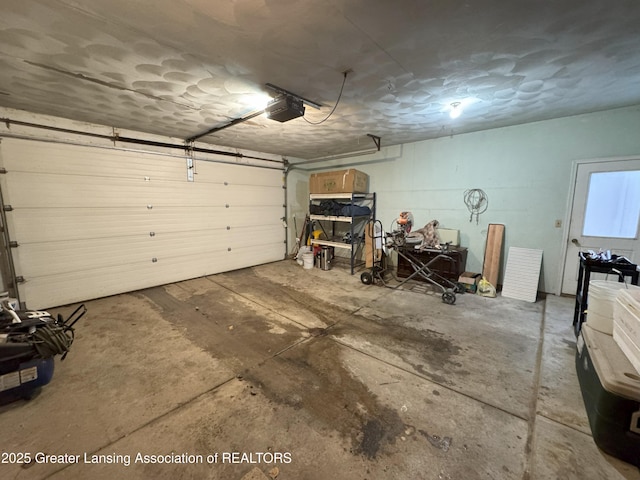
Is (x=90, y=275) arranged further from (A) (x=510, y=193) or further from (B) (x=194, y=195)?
(A) (x=510, y=193)

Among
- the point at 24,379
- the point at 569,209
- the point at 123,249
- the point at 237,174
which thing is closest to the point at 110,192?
the point at 123,249

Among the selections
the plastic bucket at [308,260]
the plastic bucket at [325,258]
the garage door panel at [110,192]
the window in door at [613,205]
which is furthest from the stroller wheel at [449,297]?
the garage door panel at [110,192]

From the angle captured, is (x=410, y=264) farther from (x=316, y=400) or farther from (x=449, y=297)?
(x=316, y=400)

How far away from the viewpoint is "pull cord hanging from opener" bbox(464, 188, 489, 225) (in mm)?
4301

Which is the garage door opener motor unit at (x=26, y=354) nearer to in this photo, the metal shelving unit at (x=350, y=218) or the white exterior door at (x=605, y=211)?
the metal shelving unit at (x=350, y=218)

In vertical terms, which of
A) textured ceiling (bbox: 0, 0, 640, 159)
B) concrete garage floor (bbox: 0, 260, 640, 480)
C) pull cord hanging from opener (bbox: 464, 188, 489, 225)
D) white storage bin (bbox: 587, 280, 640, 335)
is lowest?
concrete garage floor (bbox: 0, 260, 640, 480)

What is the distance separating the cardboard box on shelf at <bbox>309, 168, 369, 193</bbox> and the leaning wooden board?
2.55 metres

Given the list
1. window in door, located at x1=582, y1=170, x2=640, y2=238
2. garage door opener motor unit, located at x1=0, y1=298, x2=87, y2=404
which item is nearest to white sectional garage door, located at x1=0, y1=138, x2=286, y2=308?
garage door opener motor unit, located at x1=0, y1=298, x2=87, y2=404

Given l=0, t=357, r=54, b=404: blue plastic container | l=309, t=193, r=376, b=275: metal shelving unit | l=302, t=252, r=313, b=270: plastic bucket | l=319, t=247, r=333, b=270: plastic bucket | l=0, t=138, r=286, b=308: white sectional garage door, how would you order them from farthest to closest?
l=302, t=252, r=313, b=270: plastic bucket < l=319, t=247, r=333, b=270: plastic bucket < l=309, t=193, r=376, b=275: metal shelving unit < l=0, t=138, r=286, b=308: white sectional garage door < l=0, t=357, r=54, b=404: blue plastic container

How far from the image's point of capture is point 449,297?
12.0 feet

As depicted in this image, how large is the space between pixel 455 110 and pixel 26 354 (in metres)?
4.88

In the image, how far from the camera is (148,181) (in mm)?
4387

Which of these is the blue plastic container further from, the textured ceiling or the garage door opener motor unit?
the textured ceiling

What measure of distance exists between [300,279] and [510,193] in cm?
395
